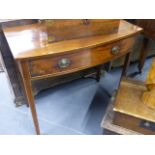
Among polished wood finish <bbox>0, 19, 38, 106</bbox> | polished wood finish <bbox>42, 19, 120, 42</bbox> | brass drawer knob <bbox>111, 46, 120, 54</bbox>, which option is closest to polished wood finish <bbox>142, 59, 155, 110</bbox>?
brass drawer knob <bbox>111, 46, 120, 54</bbox>

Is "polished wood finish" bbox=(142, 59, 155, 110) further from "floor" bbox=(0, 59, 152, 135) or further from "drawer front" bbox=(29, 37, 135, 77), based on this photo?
"floor" bbox=(0, 59, 152, 135)

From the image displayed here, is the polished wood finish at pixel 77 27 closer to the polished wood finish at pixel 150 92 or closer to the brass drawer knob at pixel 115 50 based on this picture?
the brass drawer knob at pixel 115 50

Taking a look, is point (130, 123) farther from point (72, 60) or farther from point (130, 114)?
point (72, 60)

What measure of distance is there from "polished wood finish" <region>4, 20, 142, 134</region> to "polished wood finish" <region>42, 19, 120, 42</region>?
21 millimetres

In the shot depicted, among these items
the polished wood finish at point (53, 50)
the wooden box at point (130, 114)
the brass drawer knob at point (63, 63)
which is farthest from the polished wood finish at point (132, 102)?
the brass drawer knob at point (63, 63)

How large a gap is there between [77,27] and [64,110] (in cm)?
74

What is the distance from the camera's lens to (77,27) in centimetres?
80

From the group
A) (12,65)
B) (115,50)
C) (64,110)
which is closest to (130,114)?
(115,50)

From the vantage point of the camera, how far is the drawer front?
2.52 ft

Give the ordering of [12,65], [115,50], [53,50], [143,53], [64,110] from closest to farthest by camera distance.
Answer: [53,50], [115,50], [12,65], [64,110], [143,53]
